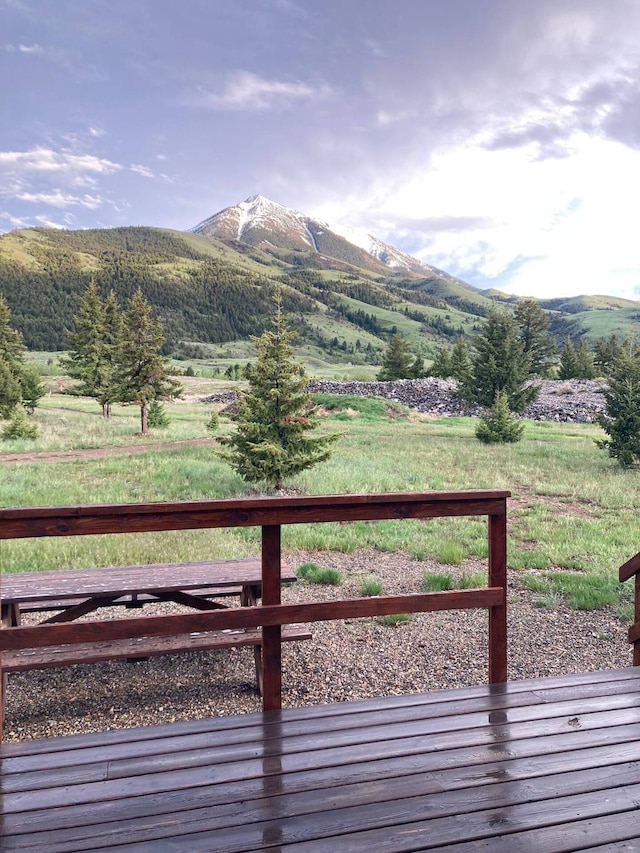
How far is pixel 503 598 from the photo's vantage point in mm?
3029

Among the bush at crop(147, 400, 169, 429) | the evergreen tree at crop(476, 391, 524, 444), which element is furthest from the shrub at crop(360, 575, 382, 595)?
the bush at crop(147, 400, 169, 429)

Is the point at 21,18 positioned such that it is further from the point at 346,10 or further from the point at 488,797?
the point at 488,797

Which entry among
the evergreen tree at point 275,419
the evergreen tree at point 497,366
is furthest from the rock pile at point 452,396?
the evergreen tree at point 275,419

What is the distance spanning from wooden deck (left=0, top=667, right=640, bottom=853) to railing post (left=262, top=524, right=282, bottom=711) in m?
0.10

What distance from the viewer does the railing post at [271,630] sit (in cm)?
269

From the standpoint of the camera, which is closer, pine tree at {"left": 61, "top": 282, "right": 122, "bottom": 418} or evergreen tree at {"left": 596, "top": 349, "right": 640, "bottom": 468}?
evergreen tree at {"left": 596, "top": 349, "right": 640, "bottom": 468}

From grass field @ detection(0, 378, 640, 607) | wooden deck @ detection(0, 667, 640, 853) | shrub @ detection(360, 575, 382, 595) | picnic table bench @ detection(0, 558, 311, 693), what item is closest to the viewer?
wooden deck @ detection(0, 667, 640, 853)

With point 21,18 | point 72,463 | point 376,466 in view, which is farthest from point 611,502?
point 21,18

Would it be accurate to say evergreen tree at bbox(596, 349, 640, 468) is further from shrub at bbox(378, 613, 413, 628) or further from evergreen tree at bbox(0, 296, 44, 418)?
evergreen tree at bbox(0, 296, 44, 418)

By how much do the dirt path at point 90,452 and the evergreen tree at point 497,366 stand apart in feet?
46.8

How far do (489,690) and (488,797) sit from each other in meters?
0.94

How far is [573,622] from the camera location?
5695mm

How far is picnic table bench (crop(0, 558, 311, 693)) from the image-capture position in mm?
3941

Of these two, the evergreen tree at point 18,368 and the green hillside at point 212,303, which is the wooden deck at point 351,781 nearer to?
the evergreen tree at point 18,368
